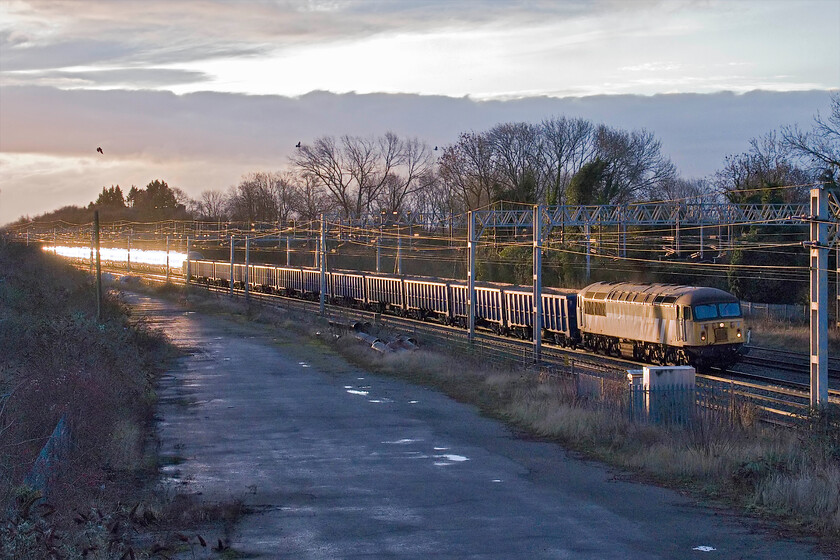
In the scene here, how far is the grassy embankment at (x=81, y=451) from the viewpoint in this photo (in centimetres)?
850

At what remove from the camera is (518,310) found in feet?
140

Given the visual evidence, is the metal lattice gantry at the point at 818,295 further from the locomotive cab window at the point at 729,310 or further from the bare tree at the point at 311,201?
the bare tree at the point at 311,201

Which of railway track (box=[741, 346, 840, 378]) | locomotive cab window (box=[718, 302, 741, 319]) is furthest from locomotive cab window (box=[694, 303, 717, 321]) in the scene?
railway track (box=[741, 346, 840, 378])

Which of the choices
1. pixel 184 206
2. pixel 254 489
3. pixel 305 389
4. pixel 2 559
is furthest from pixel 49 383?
pixel 184 206

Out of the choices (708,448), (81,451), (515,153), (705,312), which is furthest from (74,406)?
(515,153)

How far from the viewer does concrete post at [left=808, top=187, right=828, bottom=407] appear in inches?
705

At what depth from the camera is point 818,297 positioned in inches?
722

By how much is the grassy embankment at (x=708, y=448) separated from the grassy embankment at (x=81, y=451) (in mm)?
7929

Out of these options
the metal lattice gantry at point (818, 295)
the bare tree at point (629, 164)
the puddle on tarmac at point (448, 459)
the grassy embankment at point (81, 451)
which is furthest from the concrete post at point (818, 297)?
the bare tree at point (629, 164)

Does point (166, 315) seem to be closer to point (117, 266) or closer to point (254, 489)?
point (254, 489)

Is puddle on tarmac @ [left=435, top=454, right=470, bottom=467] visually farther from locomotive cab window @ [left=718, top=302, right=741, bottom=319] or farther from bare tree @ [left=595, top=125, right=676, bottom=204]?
bare tree @ [left=595, top=125, right=676, bottom=204]

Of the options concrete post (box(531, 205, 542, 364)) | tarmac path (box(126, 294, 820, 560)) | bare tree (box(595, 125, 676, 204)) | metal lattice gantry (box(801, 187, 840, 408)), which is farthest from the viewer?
bare tree (box(595, 125, 676, 204))

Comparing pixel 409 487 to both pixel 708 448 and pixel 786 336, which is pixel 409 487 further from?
pixel 786 336

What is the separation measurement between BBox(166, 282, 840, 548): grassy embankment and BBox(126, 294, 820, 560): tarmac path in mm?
657
